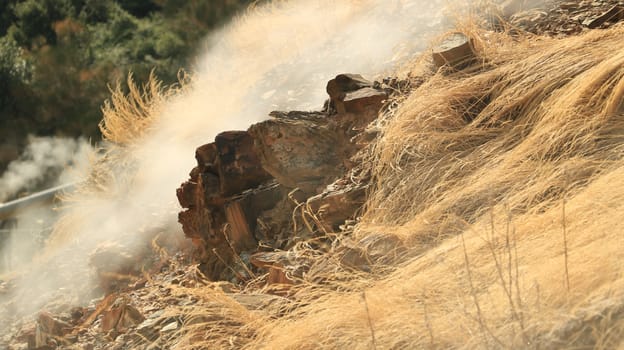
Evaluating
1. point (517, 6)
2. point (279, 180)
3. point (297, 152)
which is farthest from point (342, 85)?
point (517, 6)

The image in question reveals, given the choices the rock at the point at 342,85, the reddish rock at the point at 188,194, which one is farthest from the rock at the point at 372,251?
the reddish rock at the point at 188,194

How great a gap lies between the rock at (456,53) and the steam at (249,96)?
808mm

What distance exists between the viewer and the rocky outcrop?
402cm

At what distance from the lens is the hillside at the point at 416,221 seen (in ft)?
7.99

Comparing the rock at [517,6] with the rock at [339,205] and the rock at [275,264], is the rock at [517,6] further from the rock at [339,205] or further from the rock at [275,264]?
the rock at [275,264]

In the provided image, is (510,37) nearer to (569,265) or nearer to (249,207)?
(249,207)

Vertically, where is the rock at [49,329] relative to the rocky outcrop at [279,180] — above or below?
below

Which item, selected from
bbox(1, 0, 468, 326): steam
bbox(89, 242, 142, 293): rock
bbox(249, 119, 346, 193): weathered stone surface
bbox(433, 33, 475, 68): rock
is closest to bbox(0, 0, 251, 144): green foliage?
bbox(1, 0, 468, 326): steam

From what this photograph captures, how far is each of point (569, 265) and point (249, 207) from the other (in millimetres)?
2311

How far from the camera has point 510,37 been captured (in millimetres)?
4387

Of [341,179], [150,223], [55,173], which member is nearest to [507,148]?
[341,179]

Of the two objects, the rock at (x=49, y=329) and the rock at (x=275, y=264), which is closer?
the rock at (x=275, y=264)

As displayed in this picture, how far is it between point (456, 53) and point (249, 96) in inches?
103

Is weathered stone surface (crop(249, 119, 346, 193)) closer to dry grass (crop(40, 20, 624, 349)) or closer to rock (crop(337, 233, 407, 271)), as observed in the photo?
dry grass (crop(40, 20, 624, 349))
